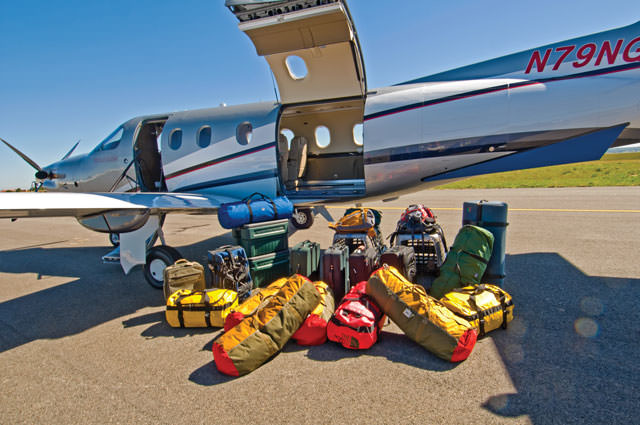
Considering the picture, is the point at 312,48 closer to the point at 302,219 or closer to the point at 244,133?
the point at 244,133

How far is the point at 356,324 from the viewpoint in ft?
10.6

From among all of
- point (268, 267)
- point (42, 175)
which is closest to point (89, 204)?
point (268, 267)

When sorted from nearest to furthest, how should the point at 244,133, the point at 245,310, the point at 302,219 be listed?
the point at 245,310
the point at 244,133
the point at 302,219

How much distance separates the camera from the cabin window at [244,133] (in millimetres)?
6948

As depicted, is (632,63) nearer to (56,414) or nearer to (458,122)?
(458,122)

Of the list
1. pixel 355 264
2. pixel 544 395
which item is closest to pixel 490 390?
pixel 544 395

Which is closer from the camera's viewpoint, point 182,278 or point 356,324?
point 356,324

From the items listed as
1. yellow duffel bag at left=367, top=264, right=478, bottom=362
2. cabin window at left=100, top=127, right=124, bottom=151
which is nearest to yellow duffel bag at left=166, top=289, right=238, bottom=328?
yellow duffel bag at left=367, top=264, right=478, bottom=362

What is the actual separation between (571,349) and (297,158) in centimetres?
680

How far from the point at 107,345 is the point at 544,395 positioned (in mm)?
4102

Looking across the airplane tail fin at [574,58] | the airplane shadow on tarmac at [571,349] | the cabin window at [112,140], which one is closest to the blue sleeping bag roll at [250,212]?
the airplane shadow on tarmac at [571,349]

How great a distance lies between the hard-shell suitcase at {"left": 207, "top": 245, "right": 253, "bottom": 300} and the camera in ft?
14.7

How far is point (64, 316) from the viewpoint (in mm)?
4566

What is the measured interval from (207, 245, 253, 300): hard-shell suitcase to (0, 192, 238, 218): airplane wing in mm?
1740
